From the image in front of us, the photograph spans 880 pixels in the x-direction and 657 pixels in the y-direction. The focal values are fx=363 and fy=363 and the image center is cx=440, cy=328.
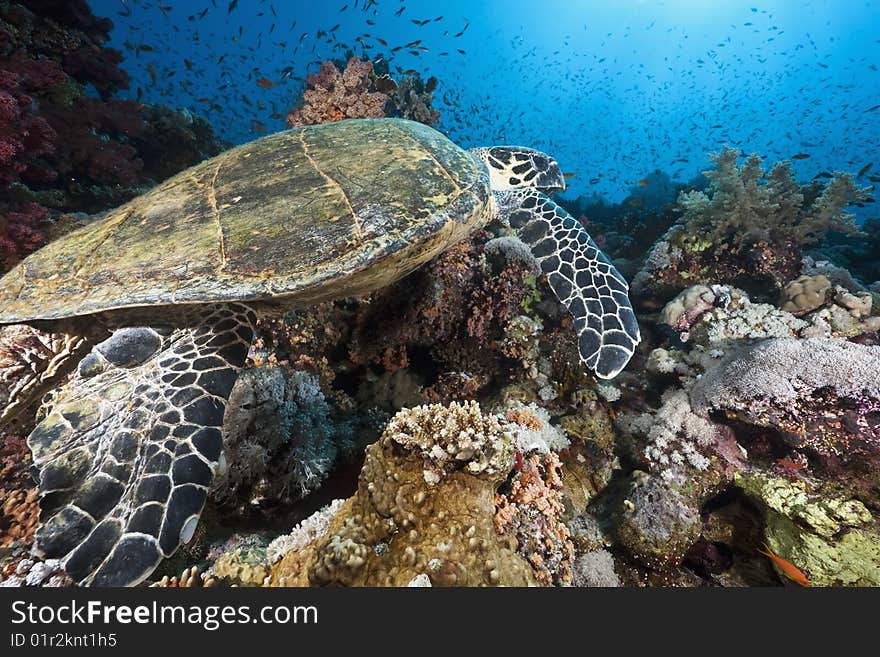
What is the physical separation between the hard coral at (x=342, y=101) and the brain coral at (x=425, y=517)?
490 cm

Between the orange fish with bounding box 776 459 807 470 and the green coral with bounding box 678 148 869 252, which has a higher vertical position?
the green coral with bounding box 678 148 869 252

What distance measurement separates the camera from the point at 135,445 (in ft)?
5.50

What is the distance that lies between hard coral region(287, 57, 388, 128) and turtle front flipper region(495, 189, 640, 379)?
2.96 metres

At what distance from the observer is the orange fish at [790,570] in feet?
6.66

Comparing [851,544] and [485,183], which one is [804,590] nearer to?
[851,544]

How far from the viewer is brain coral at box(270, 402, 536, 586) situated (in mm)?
1560

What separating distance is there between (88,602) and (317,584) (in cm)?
85

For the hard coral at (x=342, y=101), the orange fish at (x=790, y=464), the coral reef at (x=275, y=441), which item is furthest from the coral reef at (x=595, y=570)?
the hard coral at (x=342, y=101)

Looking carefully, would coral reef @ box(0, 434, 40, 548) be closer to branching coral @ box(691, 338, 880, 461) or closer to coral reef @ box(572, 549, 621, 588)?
coral reef @ box(572, 549, 621, 588)

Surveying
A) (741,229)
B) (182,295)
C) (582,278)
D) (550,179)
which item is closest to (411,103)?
(550,179)

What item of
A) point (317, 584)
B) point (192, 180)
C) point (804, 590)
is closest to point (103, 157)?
point (192, 180)

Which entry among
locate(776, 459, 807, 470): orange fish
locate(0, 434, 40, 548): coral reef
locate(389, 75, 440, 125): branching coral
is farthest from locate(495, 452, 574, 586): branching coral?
locate(389, 75, 440, 125): branching coral

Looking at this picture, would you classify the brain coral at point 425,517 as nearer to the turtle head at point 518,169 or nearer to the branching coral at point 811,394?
the branching coral at point 811,394

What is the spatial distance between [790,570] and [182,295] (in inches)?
143
